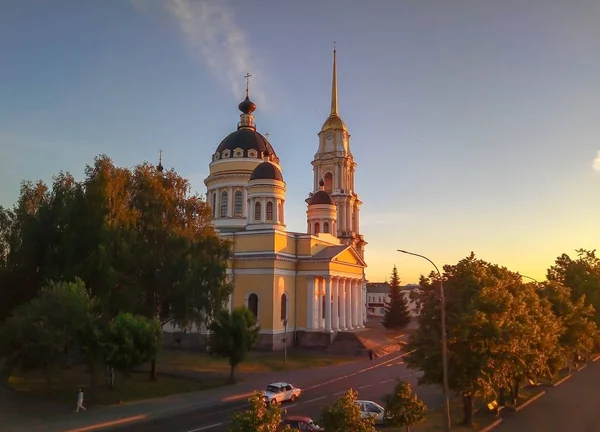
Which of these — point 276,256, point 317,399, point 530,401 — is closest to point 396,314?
point 276,256

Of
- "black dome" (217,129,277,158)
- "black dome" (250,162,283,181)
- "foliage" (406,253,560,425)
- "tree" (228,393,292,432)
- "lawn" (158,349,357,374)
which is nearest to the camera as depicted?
"tree" (228,393,292,432)

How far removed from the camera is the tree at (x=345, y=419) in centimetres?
1331

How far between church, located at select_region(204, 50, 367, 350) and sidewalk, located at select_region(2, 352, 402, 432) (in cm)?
914

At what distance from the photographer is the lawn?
37.2 metres

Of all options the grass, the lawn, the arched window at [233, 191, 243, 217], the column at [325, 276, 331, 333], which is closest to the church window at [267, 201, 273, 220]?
the arched window at [233, 191, 243, 217]

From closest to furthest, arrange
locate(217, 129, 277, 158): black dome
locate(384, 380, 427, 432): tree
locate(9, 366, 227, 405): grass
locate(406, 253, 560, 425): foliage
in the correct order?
locate(384, 380, 427, 432): tree → locate(406, 253, 560, 425): foliage → locate(9, 366, 227, 405): grass → locate(217, 129, 277, 158): black dome

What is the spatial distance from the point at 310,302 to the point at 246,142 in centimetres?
2123

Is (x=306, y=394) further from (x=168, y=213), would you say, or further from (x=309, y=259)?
(x=309, y=259)

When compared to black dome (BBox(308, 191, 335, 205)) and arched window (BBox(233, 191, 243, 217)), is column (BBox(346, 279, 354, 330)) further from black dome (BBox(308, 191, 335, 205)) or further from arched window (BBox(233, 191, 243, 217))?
arched window (BBox(233, 191, 243, 217))

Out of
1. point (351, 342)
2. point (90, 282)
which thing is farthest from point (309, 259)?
point (90, 282)

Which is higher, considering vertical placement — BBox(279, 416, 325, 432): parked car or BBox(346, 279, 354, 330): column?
BBox(346, 279, 354, 330): column

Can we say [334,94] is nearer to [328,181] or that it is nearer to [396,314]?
[328,181]

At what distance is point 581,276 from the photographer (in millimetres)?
53875

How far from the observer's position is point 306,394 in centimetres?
2964
